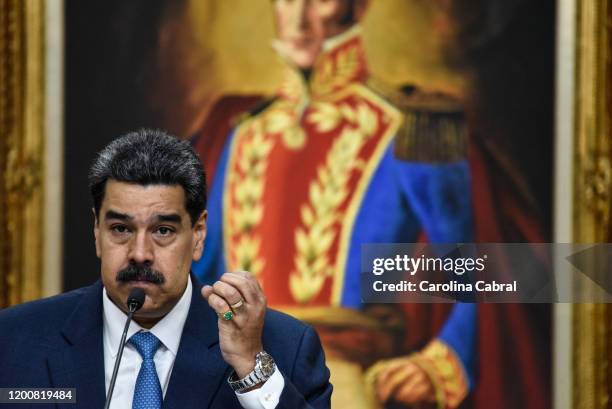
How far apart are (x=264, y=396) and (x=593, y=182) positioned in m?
2.70

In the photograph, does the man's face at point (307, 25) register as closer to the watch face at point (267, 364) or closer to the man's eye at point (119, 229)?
the man's eye at point (119, 229)

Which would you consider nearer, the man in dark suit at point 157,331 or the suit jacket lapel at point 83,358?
the man in dark suit at point 157,331

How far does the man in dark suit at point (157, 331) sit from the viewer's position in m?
2.57

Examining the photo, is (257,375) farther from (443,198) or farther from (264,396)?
(443,198)

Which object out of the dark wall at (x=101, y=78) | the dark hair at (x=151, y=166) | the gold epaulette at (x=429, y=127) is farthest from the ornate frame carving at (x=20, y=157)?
the dark hair at (x=151, y=166)

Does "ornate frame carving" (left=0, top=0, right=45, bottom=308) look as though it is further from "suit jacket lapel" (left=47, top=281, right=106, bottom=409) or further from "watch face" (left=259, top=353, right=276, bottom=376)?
"watch face" (left=259, top=353, right=276, bottom=376)

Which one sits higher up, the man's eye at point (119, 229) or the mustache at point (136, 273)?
the man's eye at point (119, 229)

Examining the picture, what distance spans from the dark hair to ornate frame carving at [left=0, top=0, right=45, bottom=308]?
7.09 feet

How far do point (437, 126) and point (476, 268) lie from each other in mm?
1886

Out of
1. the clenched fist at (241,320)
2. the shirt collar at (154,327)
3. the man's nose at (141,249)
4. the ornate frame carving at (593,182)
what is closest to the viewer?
the clenched fist at (241,320)

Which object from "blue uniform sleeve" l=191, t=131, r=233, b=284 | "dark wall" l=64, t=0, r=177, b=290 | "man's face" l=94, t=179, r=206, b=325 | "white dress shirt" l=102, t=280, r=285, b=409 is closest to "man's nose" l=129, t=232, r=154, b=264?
"man's face" l=94, t=179, r=206, b=325

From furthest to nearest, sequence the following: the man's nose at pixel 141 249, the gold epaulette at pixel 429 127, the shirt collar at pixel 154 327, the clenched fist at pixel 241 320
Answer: the gold epaulette at pixel 429 127
the shirt collar at pixel 154 327
the man's nose at pixel 141 249
the clenched fist at pixel 241 320

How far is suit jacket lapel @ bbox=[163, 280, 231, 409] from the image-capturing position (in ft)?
8.80

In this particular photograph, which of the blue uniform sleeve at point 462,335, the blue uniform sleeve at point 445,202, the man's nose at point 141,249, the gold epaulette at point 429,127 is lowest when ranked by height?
the blue uniform sleeve at point 462,335
